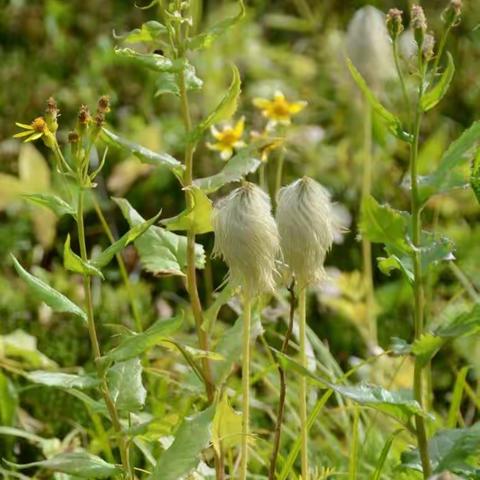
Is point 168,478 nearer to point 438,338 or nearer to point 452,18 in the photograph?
point 438,338

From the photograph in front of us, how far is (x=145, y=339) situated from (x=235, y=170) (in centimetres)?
20

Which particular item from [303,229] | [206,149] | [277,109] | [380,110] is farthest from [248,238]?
[206,149]

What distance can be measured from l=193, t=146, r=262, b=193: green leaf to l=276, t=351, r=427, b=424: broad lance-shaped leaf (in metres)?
0.22

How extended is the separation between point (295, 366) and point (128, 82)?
2062mm

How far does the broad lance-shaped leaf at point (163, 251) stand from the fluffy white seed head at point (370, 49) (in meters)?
0.96

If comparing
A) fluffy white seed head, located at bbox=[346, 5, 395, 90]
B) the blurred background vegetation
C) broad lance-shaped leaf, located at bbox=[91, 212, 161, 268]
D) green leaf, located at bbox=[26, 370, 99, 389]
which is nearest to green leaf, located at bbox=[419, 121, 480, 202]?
broad lance-shaped leaf, located at bbox=[91, 212, 161, 268]

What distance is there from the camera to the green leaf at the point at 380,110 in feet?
3.57

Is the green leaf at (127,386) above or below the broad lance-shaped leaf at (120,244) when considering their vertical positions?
below

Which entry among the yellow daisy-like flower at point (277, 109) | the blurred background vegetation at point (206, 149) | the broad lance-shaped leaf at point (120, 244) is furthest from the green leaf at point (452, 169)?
the yellow daisy-like flower at point (277, 109)

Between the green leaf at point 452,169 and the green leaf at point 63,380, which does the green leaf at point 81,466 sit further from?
the green leaf at point 452,169

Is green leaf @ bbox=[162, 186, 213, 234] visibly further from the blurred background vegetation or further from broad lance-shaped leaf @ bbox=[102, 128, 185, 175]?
the blurred background vegetation

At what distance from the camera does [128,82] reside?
300cm

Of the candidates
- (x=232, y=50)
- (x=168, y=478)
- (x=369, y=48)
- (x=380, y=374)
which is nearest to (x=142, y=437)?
(x=168, y=478)

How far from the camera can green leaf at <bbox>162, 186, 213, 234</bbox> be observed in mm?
1185
